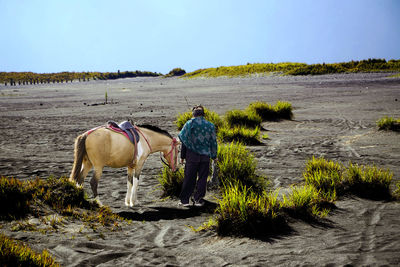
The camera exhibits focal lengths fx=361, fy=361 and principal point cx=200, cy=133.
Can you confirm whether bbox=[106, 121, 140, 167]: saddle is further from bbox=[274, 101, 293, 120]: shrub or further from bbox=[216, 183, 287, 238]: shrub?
bbox=[274, 101, 293, 120]: shrub

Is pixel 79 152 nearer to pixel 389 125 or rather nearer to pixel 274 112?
pixel 389 125

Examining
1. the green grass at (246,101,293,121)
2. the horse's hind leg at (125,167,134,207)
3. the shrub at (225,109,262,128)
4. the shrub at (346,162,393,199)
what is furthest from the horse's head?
the green grass at (246,101,293,121)

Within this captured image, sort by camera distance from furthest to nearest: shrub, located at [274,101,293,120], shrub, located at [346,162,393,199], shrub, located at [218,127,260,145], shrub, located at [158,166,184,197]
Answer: shrub, located at [274,101,293,120] → shrub, located at [218,127,260,145] → shrub, located at [158,166,184,197] → shrub, located at [346,162,393,199]

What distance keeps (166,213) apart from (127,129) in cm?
163

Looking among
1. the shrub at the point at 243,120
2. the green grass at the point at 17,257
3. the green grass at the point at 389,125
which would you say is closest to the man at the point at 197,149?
the green grass at the point at 17,257

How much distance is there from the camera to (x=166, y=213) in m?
6.39

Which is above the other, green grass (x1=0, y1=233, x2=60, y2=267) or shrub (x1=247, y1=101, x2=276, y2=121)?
shrub (x1=247, y1=101, x2=276, y2=121)

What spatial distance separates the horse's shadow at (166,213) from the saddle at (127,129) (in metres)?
1.27

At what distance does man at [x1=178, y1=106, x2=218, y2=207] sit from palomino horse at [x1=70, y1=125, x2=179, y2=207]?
0.40 m

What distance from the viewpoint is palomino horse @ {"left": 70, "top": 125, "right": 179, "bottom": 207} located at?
5.91 meters

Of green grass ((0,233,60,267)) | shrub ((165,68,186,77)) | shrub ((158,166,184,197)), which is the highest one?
shrub ((165,68,186,77))

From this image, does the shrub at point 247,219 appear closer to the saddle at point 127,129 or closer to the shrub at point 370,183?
the saddle at point 127,129

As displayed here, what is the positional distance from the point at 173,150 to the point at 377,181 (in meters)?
3.92

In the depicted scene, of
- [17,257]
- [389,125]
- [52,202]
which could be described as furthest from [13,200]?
[389,125]
